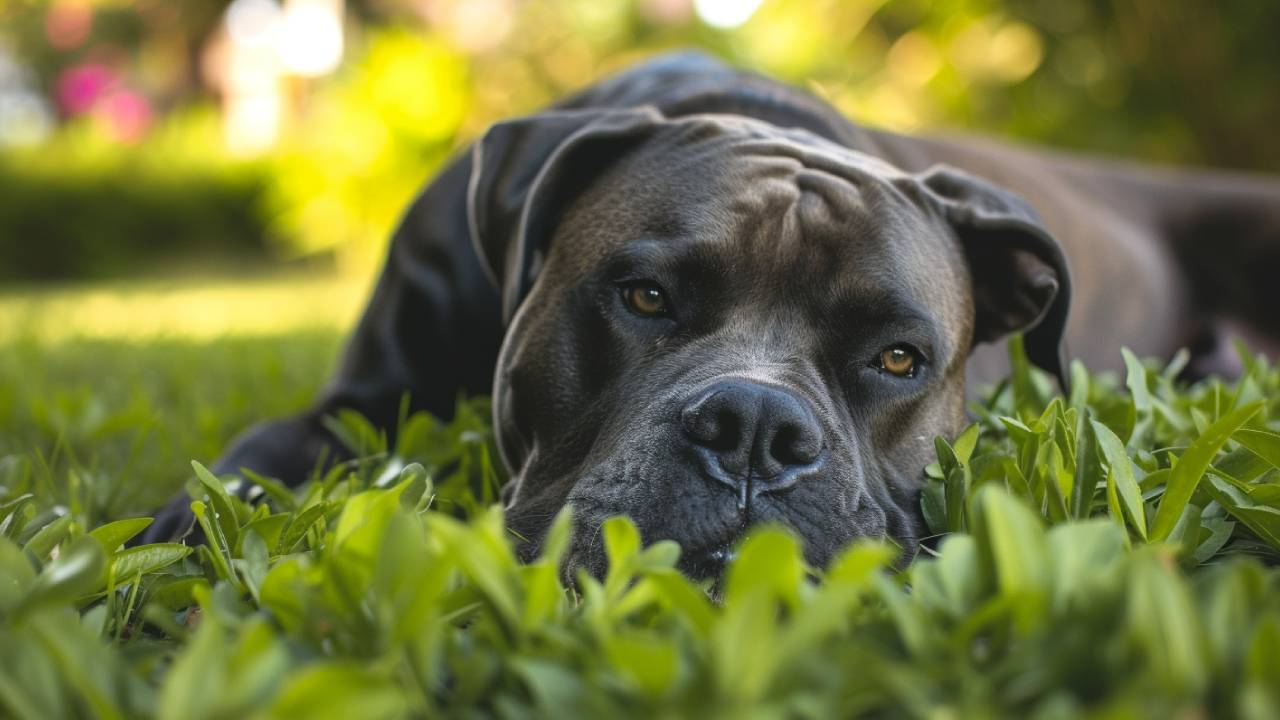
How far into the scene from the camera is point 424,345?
9.57 ft

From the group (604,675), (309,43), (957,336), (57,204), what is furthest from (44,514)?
(309,43)

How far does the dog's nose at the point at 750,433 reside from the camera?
5.60 feet

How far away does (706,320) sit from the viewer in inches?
81.7

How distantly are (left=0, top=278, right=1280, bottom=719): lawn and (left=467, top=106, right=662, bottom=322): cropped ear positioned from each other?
0.70 m

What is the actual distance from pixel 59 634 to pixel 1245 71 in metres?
7.62

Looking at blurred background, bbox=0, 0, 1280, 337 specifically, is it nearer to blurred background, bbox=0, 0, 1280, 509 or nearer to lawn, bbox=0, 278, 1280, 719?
blurred background, bbox=0, 0, 1280, 509

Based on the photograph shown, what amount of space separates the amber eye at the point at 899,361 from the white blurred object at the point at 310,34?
18.0 m

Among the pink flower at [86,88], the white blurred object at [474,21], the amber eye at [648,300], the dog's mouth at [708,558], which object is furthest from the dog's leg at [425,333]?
the pink flower at [86,88]

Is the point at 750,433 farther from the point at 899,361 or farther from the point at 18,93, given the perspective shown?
the point at 18,93

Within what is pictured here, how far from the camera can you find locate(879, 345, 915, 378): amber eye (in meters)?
2.11

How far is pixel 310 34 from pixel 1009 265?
1845 cm

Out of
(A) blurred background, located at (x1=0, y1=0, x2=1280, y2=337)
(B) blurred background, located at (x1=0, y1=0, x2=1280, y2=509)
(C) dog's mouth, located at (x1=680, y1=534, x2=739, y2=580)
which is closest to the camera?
(C) dog's mouth, located at (x1=680, y1=534, x2=739, y2=580)

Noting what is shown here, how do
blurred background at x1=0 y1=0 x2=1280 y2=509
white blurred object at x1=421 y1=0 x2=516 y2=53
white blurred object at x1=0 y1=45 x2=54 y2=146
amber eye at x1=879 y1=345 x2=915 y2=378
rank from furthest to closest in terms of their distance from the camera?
white blurred object at x1=0 y1=45 x2=54 y2=146
white blurred object at x1=421 y1=0 x2=516 y2=53
blurred background at x1=0 y1=0 x2=1280 y2=509
amber eye at x1=879 y1=345 x2=915 y2=378

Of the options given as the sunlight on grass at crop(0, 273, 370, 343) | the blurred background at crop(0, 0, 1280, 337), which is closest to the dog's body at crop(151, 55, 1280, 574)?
the sunlight on grass at crop(0, 273, 370, 343)
